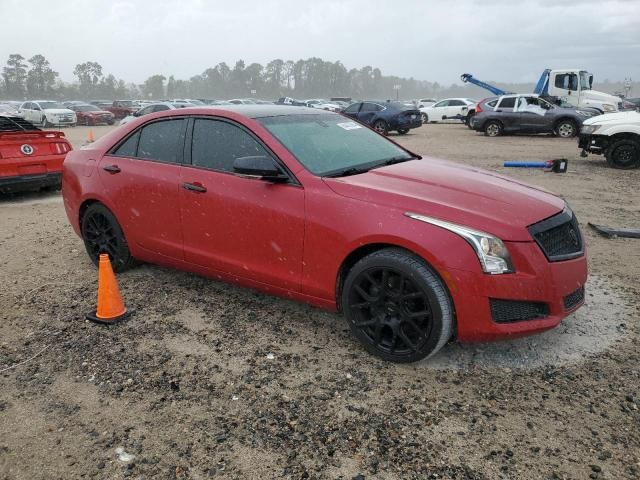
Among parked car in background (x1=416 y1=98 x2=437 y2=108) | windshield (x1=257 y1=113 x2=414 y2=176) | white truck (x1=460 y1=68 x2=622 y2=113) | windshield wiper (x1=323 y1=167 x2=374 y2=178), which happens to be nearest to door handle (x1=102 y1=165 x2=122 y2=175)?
windshield (x1=257 y1=113 x2=414 y2=176)

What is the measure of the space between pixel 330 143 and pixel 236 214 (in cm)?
91

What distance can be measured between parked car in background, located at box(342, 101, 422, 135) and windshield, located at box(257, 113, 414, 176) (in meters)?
17.2

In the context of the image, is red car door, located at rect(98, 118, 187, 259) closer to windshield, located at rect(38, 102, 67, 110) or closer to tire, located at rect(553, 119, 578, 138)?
tire, located at rect(553, 119, 578, 138)

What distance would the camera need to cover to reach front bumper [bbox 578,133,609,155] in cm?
1133

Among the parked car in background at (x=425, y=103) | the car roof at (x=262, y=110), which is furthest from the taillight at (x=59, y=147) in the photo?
the parked car in background at (x=425, y=103)

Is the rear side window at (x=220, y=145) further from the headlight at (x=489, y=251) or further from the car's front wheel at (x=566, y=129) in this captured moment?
the car's front wheel at (x=566, y=129)

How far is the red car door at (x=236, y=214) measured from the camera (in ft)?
11.3

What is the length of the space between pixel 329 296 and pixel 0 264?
390cm

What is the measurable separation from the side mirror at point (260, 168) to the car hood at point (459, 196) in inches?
14.0

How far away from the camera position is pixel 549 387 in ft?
9.68

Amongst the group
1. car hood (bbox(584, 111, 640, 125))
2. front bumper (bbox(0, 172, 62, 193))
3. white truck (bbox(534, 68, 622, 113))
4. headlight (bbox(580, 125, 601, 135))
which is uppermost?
white truck (bbox(534, 68, 622, 113))

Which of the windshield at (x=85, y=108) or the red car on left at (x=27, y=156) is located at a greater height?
the windshield at (x=85, y=108)

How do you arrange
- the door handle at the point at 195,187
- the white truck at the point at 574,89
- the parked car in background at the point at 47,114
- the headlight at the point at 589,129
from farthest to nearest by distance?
the parked car in background at the point at 47,114 < the white truck at the point at 574,89 < the headlight at the point at 589,129 < the door handle at the point at 195,187

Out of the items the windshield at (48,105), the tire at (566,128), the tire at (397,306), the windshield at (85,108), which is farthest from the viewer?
the windshield at (85,108)
